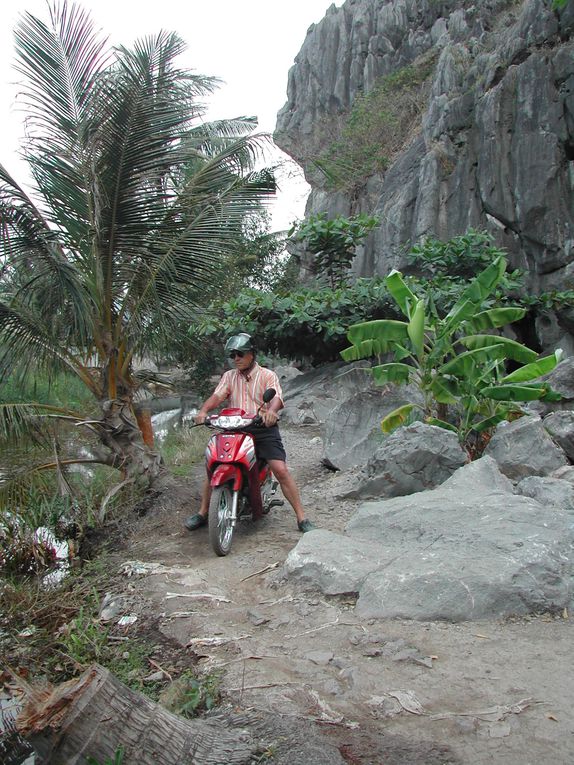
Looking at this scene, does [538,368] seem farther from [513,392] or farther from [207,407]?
[207,407]

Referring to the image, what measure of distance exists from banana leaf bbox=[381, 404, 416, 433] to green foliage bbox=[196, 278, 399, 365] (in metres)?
4.33

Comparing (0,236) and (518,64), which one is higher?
(518,64)

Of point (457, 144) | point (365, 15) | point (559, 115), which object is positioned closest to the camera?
point (559, 115)

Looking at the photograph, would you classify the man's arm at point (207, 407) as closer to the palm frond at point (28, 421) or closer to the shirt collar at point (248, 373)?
the shirt collar at point (248, 373)

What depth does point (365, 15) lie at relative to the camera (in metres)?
→ 25.9

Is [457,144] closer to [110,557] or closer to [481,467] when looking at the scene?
[481,467]

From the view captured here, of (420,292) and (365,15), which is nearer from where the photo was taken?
(420,292)

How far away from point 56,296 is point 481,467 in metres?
4.03

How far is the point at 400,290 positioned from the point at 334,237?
5.67 m

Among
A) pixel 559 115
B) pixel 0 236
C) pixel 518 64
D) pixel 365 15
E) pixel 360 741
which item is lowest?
pixel 360 741

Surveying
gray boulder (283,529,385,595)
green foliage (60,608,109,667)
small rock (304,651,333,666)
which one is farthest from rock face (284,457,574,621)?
green foliage (60,608,109,667)

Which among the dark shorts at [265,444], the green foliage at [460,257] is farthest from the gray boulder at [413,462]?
the green foliage at [460,257]

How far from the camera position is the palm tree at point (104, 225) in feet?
20.3

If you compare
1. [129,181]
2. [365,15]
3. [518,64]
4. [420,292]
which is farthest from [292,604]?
[365,15]
